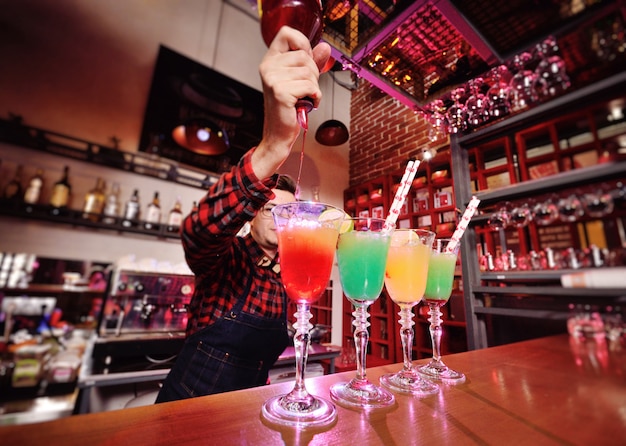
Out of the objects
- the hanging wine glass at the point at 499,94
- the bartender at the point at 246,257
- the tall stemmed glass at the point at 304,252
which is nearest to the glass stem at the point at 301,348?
the tall stemmed glass at the point at 304,252

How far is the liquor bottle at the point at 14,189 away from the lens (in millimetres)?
1036

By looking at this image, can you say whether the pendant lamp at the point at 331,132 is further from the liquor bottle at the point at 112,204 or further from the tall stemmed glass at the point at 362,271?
the liquor bottle at the point at 112,204

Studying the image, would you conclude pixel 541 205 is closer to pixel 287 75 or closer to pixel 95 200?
pixel 287 75

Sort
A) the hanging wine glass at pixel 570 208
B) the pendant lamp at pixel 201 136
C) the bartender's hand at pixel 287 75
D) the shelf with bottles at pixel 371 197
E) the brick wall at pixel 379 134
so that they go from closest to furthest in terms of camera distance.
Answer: the hanging wine glass at pixel 570 208 → the bartender's hand at pixel 287 75 → the shelf with bottles at pixel 371 197 → the brick wall at pixel 379 134 → the pendant lamp at pixel 201 136

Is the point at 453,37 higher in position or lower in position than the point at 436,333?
higher

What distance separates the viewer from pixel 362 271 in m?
0.73

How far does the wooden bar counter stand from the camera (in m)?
0.41

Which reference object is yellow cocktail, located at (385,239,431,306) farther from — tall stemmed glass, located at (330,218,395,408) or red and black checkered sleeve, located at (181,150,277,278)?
red and black checkered sleeve, located at (181,150,277,278)

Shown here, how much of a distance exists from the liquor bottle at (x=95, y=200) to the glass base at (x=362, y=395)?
6.76 ft

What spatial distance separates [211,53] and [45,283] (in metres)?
2.54

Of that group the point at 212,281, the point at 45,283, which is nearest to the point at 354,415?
the point at 212,281

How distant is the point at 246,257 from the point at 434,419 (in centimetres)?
116

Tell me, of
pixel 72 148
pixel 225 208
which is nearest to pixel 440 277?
pixel 225 208

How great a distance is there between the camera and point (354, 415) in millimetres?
530
